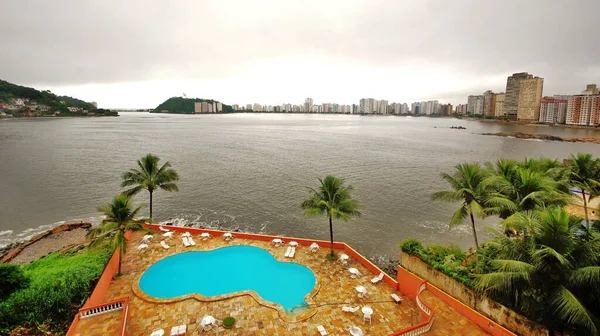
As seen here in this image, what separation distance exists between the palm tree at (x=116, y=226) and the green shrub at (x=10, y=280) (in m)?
3.03

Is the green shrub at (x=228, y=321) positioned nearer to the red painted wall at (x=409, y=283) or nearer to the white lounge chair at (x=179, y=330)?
the white lounge chair at (x=179, y=330)

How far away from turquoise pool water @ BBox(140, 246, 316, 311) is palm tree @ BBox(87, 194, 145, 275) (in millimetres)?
2631

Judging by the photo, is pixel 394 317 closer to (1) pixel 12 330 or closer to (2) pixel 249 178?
(1) pixel 12 330

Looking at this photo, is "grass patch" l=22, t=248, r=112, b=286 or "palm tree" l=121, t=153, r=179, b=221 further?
"palm tree" l=121, t=153, r=179, b=221

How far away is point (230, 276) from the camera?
17859 millimetres

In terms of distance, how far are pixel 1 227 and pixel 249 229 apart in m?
24.5

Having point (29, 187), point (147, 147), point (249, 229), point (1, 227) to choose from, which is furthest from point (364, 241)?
point (147, 147)

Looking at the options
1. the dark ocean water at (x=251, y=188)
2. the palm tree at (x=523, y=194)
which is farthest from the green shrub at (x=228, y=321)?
the dark ocean water at (x=251, y=188)

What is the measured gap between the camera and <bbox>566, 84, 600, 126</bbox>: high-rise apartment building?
481 feet

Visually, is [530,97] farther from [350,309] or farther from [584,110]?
[350,309]

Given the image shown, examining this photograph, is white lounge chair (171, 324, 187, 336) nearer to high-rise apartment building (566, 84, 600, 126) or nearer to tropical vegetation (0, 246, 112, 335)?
tropical vegetation (0, 246, 112, 335)

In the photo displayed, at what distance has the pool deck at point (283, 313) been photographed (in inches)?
514

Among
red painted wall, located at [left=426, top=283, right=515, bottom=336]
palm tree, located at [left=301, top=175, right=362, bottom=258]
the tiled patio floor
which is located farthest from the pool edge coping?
red painted wall, located at [left=426, top=283, right=515, bottom=336]

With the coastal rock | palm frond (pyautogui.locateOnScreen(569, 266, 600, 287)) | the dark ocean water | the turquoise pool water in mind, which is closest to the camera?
palm frond (pyautogui.locateOnScreen(569, 266, 600, 287))
